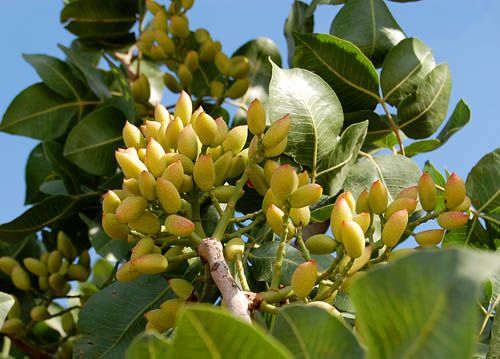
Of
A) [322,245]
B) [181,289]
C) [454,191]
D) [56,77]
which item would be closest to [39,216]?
[56,77]

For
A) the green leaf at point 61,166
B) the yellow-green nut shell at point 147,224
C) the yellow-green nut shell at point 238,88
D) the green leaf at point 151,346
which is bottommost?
the green leaf at point 61,166

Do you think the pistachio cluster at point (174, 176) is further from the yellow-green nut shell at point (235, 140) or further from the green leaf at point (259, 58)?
the green leaf at point (259, 58)

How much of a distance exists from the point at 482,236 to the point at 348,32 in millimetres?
487

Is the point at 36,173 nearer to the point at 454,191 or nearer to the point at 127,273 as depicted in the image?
the point at 127,273

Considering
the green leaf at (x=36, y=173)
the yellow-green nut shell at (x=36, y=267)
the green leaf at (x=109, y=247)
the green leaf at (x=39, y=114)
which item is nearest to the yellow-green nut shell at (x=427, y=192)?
the green leaf at (x=109, y=247)

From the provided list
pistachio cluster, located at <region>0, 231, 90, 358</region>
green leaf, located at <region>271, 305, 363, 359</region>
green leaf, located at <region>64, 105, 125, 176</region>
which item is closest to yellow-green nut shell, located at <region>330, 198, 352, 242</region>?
green leaf, located at <region>271, 305, 363, 359</region>

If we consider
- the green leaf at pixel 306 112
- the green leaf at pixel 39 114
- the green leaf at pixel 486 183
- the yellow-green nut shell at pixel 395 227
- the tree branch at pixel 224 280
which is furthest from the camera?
the green leaf at pixel 39 114

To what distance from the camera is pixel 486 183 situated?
1315mm

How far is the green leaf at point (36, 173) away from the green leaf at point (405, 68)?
113 cm

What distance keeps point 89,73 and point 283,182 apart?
1.22 m

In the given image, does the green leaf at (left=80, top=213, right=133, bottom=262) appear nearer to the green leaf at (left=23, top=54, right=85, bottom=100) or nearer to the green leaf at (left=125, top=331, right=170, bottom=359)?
the green leaf at (left=23, top=54, right=85, bottom=100)

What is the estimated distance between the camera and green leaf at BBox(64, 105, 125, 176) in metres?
1.78

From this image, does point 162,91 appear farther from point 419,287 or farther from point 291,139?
point 419,287

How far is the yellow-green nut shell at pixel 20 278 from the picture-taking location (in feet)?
6.18
